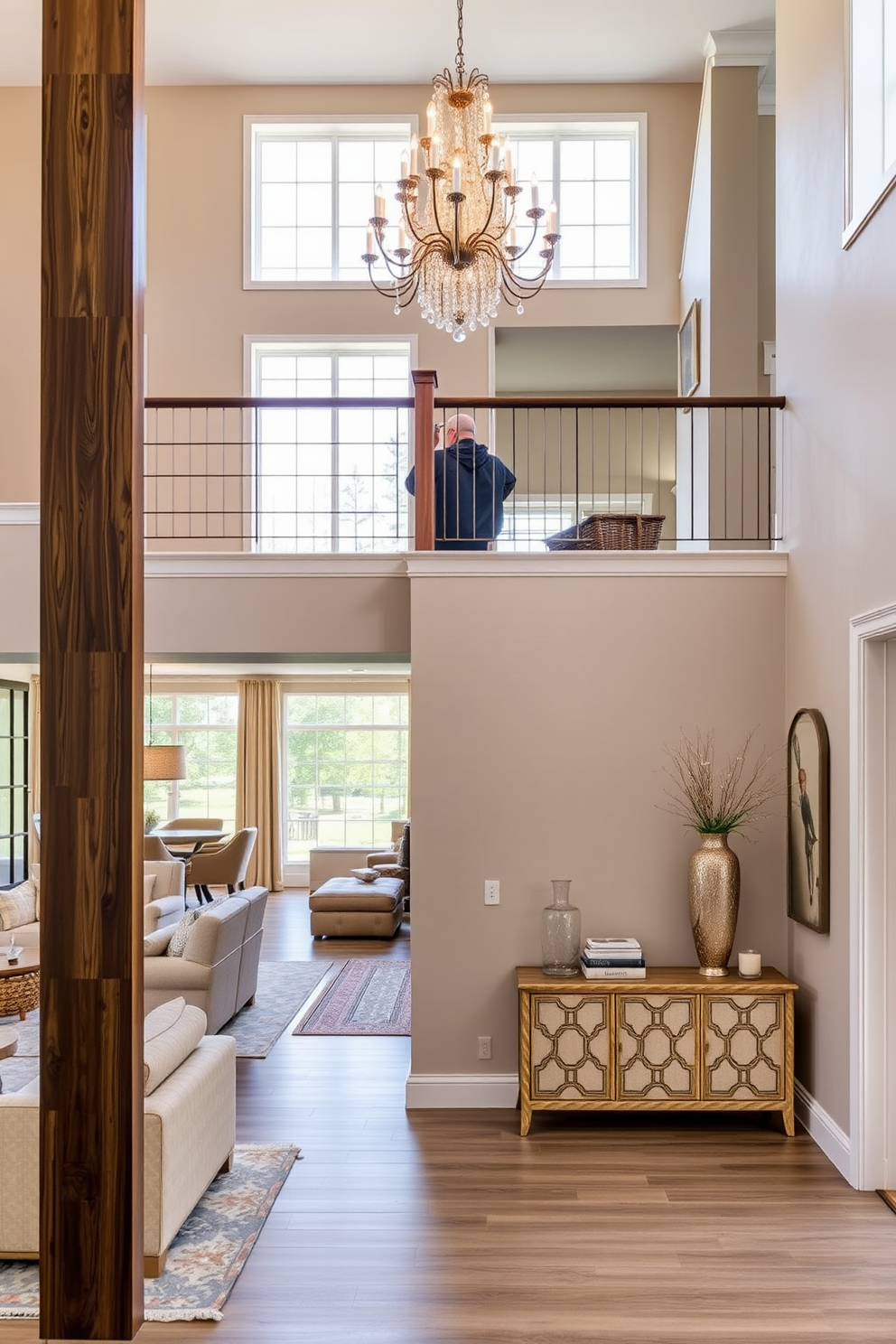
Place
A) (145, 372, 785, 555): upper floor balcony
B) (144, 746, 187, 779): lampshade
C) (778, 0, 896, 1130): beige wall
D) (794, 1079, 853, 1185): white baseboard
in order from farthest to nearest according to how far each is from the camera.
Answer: (144, 746, 187, 779): lampshade → (145, 372, 785, 555): upper floor balcony → (794, 1079, 853, 1185): white baseboard → (778, 0, 896, 1130): beige wall

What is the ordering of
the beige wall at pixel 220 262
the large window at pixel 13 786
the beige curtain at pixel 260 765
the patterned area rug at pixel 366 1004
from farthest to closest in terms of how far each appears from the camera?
1. the beige curtain at pixel 260 765
2. the large window at pixel 13 786
3. the beige wall at pixel 220 262
4. the patterned area rug at pixel 366 1004

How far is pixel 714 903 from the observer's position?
5.10 metres

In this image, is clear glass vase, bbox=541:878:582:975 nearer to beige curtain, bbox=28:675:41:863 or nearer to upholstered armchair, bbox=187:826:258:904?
upholstered armchair, bbox=187:826:258:904

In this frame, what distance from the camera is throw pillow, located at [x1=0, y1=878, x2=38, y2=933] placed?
786cm

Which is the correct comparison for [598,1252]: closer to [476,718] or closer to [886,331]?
[476,718]

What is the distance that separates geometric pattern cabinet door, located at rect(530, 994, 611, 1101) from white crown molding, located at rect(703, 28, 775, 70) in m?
6.70

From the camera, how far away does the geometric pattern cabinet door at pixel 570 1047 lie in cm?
493

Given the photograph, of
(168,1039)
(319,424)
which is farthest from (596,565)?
(319,424)

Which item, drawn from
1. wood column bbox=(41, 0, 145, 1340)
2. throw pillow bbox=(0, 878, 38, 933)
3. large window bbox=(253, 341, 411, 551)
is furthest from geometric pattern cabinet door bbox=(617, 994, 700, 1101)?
large window bbox=(253, 341, 411, 551)

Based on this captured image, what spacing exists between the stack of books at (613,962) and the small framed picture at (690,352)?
14.5ft

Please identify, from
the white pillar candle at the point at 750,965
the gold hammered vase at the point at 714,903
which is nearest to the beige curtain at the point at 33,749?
the gold hammered vase at the point at 714,903

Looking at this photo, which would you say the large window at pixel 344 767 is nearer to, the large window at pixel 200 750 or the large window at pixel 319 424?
the large window at pixel 200 750

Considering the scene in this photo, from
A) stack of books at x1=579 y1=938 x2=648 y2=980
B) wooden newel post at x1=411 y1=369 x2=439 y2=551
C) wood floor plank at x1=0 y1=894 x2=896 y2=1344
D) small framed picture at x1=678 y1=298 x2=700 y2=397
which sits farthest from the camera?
small framed picture at x1=678 y1=298 x2=700 y2=397

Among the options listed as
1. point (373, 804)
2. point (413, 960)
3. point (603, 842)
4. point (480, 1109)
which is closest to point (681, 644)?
point (603, 842)
